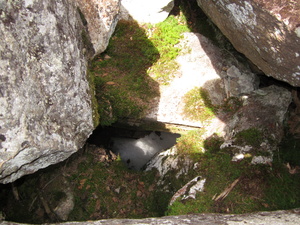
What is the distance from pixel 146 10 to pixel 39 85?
5420 millimetres

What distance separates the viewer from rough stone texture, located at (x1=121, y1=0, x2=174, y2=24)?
310 inches

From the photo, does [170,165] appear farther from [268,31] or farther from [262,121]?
[268,31]

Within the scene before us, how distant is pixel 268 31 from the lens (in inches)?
161

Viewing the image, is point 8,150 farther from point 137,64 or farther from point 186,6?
point 186,6

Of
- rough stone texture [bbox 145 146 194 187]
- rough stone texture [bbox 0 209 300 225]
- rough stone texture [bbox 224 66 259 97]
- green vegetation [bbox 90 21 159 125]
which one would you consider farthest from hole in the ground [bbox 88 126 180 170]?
→ rough stone texture [bbox 0 209 300 225]

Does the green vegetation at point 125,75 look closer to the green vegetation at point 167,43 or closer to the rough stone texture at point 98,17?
the green vegetation at point 167,43

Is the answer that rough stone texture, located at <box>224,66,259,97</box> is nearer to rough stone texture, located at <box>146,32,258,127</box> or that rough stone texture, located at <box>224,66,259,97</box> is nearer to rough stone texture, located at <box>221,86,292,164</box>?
rough stone texture, located at <box>146,32,258,127</box>

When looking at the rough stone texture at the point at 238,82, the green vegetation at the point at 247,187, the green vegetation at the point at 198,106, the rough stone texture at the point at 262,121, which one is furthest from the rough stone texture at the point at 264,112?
the green vegetation at the point at 198,106

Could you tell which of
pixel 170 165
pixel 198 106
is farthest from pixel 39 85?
pixel 198 106

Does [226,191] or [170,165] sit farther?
[170,165]

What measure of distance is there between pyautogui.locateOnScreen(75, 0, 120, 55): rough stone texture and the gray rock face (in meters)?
0.63

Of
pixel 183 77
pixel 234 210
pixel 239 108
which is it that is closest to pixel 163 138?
pixel 183 77

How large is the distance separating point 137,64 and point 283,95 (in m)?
4.08

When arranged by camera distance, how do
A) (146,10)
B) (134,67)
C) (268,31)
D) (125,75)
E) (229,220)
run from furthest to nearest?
1. (146,10)
2. (134,67)
3. (125,75)
4. (268,31)
5. (229,220)
